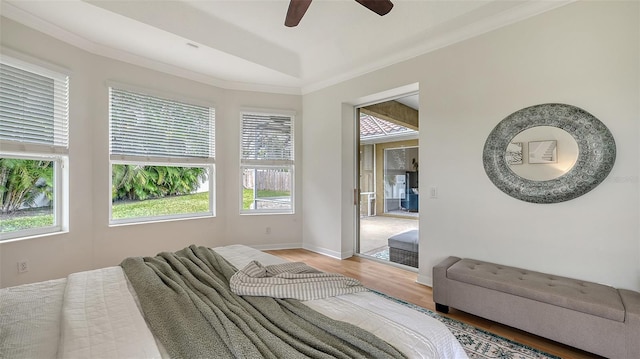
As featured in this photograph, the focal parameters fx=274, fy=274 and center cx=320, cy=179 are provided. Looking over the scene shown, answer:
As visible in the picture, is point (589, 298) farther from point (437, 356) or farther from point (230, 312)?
point (230, 312)

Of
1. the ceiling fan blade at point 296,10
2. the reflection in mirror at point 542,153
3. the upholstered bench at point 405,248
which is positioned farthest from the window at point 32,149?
the reflection in mirror at point 542,153

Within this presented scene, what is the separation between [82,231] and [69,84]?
1.58 metres

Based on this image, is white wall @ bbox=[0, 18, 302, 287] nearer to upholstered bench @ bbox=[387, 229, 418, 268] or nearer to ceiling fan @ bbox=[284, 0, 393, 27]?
upholstered bench @ bbox=[387, 229, 418, 268]

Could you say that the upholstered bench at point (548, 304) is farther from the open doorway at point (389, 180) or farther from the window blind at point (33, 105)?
the window blind at point (33, 105)

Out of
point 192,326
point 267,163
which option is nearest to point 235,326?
point 192,326

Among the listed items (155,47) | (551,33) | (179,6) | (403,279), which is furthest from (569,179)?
(155,47)

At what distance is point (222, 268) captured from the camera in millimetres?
1794

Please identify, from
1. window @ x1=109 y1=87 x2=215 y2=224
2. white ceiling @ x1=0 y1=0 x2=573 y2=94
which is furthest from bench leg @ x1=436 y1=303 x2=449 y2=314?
window @ x1=109 y1=87 x2=215 y2=224

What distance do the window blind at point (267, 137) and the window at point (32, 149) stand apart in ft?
6.96

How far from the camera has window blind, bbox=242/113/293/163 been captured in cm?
439

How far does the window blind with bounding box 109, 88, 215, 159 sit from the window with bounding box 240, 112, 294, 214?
559 millimetres

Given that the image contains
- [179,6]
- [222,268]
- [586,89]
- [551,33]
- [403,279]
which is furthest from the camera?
[403,279]

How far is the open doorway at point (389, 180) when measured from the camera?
3574 mm

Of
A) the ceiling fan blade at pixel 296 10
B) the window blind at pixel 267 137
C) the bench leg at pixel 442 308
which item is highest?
the ceiling fan blade at pixel 296 10
